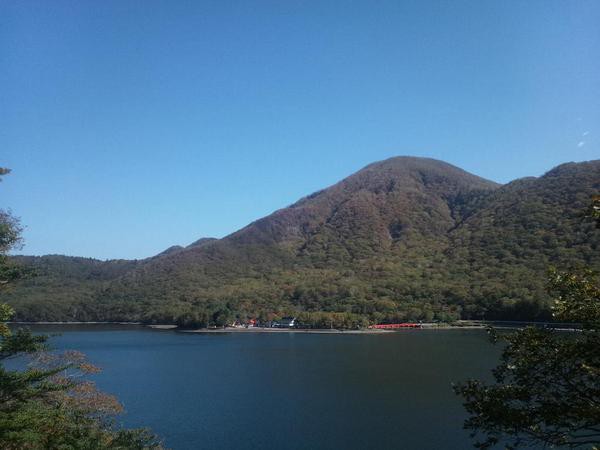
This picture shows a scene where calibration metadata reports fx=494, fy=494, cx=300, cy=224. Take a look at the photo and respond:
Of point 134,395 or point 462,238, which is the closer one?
point 134,395

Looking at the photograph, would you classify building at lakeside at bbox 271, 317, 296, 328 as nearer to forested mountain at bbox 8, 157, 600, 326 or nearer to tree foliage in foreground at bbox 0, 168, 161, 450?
forested mountain at bbox 8, 157, 600, 326

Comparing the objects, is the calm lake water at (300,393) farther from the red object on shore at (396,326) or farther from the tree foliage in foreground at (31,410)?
the red object on shore at (396,326)

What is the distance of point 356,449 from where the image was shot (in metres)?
21.5

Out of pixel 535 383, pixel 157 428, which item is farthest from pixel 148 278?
pixel 535 383

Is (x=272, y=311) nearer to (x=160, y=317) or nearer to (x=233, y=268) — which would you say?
(x=160, y=317)

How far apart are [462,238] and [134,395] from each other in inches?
4459

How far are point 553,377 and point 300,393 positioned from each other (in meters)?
29.8

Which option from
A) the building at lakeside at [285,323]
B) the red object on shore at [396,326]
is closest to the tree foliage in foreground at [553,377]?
the red object on shore at [396,326]

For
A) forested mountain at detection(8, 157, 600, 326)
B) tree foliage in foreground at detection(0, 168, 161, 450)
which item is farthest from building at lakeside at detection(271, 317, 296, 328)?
tree foliage in foreground at detection(0, 168, 161, 450)

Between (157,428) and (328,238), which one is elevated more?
(328,238)

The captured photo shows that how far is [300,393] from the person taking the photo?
109ft

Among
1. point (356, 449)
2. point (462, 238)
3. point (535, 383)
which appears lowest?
point (356, 449)

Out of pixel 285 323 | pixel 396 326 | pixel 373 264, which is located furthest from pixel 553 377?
pixel 373 264

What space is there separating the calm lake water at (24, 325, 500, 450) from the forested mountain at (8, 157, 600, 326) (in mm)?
26035
